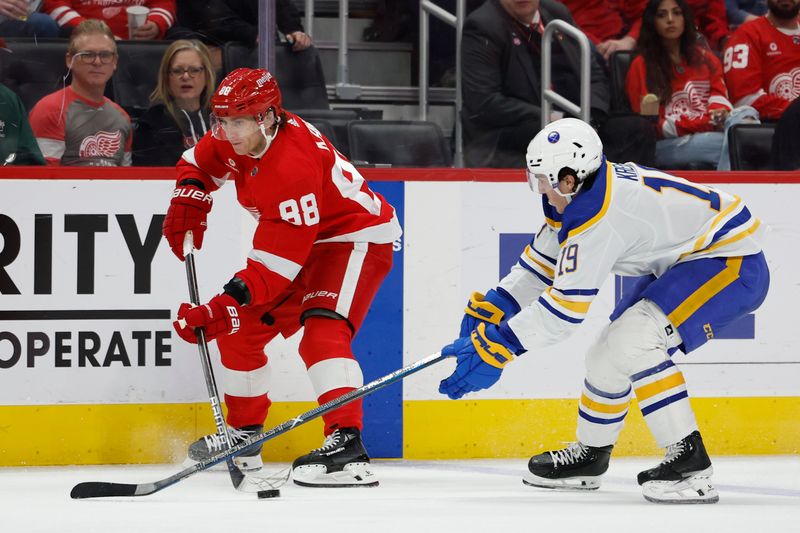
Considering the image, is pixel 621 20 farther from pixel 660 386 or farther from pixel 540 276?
pixel 660 386

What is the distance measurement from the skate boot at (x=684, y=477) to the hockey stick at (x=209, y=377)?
3.70ft

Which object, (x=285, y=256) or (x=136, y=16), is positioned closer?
(x=285, y=256)

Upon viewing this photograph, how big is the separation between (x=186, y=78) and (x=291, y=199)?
3.58 feet

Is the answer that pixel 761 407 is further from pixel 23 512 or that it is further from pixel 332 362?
pixel 23 512

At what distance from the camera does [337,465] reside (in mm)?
3828

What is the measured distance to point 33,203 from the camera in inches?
169

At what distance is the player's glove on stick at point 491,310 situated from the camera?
380cm

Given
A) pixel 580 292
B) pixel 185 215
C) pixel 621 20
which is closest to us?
pixel 580 292

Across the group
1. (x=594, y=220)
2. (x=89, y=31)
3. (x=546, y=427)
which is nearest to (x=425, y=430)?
(x=546, y=427)

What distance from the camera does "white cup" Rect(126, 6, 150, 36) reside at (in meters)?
4.67

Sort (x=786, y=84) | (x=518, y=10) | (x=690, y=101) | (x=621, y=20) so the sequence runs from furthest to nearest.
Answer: (x=621, y=20), (x=786, y=84), (x=690, y=101), (x=518, y=10)

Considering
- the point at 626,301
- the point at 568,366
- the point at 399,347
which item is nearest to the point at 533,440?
the point at 568,366

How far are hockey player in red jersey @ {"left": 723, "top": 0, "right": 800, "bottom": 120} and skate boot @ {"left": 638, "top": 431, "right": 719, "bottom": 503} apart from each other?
2295 mm

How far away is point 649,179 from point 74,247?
74.1 inches
